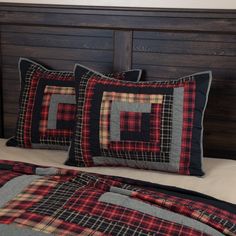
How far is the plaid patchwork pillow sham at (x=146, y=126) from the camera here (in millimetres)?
1485

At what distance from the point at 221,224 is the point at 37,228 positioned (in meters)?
0.50

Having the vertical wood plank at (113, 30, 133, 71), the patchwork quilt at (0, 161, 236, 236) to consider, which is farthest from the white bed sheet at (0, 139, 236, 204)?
the vertical wood plank at (113, 30, 133, 71)

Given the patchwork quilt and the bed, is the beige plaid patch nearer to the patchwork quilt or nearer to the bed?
the bed

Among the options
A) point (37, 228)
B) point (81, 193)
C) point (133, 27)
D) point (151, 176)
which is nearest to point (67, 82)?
point (133, 27)

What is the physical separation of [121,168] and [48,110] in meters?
0.44

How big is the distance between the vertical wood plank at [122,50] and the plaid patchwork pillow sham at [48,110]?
86 mm

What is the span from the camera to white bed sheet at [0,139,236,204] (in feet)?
4.58

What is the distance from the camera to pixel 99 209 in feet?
3.50

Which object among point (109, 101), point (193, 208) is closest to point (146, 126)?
point (109, 101)

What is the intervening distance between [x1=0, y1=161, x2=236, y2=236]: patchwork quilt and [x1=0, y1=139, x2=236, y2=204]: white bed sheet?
13 cm

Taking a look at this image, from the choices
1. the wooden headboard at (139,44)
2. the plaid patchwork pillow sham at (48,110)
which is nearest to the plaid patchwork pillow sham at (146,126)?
the plaid patchwork pillow sham at (48,110)

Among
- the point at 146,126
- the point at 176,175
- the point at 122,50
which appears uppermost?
the point at 122,50

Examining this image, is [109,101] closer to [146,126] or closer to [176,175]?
[146,126]

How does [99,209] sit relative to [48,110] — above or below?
below
